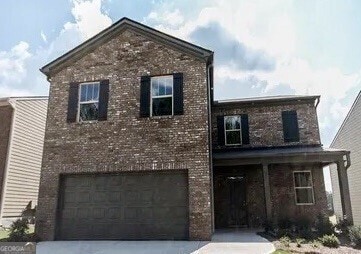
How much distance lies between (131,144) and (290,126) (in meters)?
9.01

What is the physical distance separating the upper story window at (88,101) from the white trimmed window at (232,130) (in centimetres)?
738

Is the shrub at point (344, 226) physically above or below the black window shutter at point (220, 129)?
below

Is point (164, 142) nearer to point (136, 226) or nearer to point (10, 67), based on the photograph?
point (136, 226)

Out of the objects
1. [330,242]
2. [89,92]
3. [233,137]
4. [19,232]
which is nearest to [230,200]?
[233,137]

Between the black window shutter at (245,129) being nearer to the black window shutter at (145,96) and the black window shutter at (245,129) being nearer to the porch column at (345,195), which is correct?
the porch column at (345,195)

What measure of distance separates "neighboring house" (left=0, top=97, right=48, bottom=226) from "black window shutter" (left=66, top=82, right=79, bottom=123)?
541 centimetres

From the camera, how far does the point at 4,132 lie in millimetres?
15836

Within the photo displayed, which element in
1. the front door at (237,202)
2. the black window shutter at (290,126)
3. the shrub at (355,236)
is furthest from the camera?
the black window shutter at (290,126)

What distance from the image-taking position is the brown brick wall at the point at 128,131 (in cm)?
1103

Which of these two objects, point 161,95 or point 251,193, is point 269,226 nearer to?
point 251,193

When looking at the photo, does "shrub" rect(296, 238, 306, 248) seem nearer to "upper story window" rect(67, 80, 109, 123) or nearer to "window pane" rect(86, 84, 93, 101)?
"upper story window" rect(67, 80, 109, 123)

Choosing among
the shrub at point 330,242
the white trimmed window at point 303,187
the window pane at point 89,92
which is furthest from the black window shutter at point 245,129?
the window pane at point 89,92

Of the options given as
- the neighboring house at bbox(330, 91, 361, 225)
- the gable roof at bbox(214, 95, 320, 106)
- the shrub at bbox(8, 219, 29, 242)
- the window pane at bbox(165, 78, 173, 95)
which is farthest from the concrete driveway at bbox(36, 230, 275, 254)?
the neighboring house at bbox(330, 91, 361, 225)

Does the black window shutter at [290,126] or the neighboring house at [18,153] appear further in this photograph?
the black window shutter at [290,126]
